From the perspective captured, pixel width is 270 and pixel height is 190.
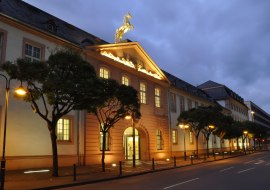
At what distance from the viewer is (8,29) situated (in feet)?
67.4

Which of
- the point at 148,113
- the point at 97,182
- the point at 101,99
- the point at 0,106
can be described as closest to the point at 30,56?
the point at 0,106

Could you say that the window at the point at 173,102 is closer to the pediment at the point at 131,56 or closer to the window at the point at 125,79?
the pediment at the point at 131,56

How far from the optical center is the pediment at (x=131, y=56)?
2924 centimetres

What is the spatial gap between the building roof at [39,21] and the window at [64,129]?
6356 mm

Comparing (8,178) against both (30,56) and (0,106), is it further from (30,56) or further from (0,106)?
(30,56)

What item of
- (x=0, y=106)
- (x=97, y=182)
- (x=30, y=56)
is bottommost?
(x=97, y=182)

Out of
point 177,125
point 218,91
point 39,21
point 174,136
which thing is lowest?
point 174,136

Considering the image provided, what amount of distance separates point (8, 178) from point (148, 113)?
2056 centimetres

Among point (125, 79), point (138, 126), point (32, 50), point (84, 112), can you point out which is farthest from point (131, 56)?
point (32, 50)

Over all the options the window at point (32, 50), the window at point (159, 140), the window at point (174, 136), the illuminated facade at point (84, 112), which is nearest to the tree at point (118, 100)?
the illuminated facade at point (84, 112)

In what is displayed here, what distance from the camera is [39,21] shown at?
959 inches

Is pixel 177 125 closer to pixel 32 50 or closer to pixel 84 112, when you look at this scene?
pixel 84 112

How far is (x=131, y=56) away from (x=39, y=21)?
1133 centimetres

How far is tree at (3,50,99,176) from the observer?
15.7 meters
